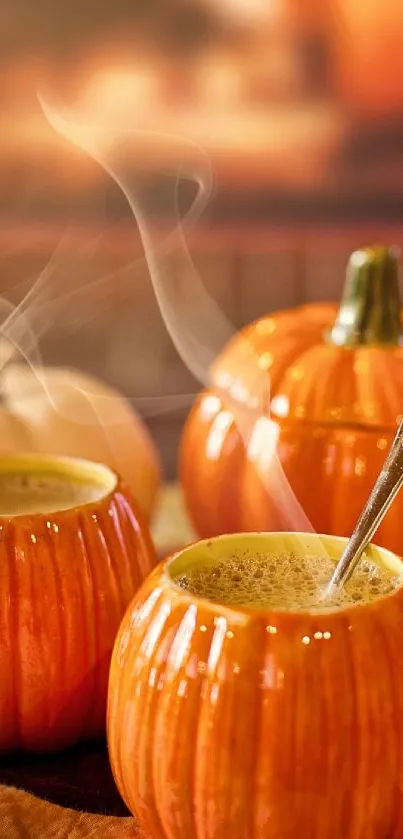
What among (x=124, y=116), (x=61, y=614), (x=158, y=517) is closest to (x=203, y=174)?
(x=124, y=116)

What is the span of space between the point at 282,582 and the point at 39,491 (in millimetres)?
225

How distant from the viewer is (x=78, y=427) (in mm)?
953

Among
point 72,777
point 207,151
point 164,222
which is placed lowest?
point 72,777

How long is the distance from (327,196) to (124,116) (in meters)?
0.35

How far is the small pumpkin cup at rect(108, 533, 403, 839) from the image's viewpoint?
1.45 ft

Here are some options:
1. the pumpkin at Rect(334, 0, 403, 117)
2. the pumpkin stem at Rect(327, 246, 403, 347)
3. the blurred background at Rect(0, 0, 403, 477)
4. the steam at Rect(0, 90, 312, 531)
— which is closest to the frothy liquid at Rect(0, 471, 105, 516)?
the pumpkin stem at Rect(327, 246, 403, 347)

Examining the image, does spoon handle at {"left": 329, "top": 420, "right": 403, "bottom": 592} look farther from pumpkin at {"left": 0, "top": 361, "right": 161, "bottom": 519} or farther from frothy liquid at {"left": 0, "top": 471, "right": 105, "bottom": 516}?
pumpkin at {"left": 0, "top": 361, "right": 161, "bottom": 519}

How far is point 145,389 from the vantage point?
5.43 ft

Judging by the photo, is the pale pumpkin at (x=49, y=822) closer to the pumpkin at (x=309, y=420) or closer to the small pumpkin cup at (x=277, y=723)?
the small pumpkin cup at (x=277, y=723)

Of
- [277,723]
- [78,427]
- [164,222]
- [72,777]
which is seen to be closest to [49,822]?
[72,777]

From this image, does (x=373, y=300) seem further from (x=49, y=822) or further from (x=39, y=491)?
(x=49, y=822)

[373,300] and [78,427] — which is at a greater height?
[373,300]

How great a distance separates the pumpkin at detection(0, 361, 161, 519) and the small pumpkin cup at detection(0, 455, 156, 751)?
31 centimetres

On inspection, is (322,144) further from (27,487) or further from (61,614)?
(61,614)
